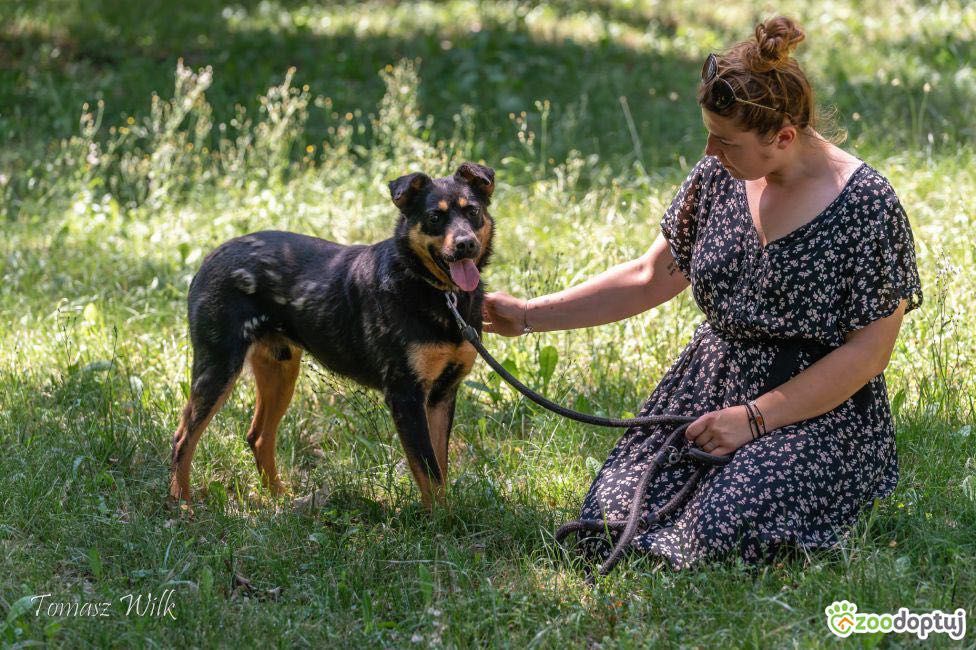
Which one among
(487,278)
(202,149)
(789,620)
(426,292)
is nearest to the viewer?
(789,620)

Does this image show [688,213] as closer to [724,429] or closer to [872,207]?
[872,207]

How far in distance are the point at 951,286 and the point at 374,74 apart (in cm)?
592

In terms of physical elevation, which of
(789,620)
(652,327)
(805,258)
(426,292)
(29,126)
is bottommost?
(29,126)

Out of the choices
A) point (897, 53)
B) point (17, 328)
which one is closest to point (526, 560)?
point (17, 328)

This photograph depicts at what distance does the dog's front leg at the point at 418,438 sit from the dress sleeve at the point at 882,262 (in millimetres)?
1607

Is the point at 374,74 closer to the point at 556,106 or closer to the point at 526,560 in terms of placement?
the point at 556,106

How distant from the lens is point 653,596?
3367 mm

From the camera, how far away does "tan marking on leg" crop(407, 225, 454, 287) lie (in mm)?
3980

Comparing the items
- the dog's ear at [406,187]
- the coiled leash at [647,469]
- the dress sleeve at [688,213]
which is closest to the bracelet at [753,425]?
the coiled leash at [647,469]

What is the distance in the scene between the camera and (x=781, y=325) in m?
3.69

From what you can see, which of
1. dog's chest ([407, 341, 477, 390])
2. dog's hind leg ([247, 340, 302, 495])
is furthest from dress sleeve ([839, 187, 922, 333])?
dog's hind leg ([247, 340, 302, 495])

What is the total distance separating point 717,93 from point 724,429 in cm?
114

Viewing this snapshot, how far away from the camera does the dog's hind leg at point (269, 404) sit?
4539 millimetres

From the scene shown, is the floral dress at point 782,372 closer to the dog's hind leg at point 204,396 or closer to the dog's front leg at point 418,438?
the dog's front leg at point 418,438
